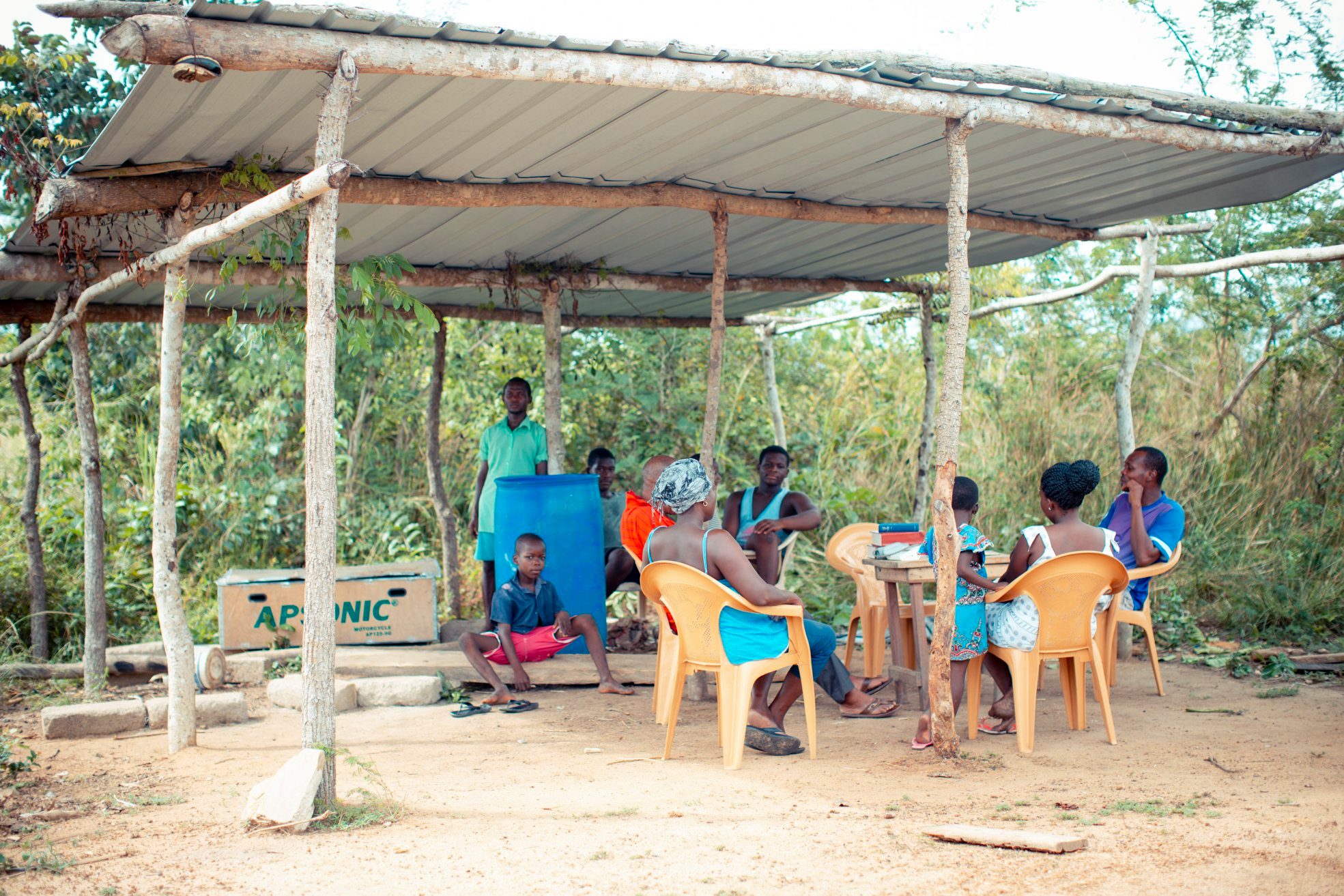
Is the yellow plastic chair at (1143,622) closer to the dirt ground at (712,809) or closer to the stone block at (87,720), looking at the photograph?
the dirt ground at (712,809)

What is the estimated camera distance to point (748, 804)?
3.95m

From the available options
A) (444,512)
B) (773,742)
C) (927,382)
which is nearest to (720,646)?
(773,742)

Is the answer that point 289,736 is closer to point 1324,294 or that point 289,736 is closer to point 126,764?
point 126,764

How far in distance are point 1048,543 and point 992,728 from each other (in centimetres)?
96

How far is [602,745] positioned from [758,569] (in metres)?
1.93

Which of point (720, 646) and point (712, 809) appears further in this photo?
point (720, 646)

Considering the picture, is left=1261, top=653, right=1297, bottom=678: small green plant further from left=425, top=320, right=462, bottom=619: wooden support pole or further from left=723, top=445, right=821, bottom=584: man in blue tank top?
left=425, top=320, right=462, bottom=619: wooden support pole

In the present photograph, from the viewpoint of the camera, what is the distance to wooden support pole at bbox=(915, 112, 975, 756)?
4.55 m

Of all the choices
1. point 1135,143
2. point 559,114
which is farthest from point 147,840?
point 1135,143

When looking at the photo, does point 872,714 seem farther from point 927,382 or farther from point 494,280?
point 927,382

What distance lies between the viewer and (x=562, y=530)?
7059 mm

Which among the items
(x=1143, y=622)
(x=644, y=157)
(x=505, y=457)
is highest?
(x=644, y=157)

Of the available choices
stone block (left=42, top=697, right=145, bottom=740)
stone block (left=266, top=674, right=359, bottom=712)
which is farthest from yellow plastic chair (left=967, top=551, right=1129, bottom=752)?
stone block (left=42, top=697, right=145, bottom=740)

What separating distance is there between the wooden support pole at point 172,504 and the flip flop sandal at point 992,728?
3.75 meters
